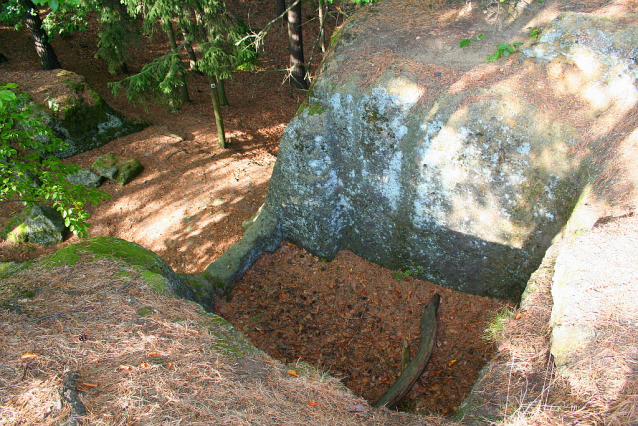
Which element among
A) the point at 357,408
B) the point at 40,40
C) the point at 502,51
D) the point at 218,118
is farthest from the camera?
the point at 40,40

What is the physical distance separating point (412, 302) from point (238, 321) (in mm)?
3078

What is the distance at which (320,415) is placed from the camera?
3572mm

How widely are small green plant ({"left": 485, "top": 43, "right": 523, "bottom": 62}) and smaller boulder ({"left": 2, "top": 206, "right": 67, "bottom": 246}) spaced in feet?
33.8

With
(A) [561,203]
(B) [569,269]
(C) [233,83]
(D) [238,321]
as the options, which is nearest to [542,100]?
(A) [561,203]

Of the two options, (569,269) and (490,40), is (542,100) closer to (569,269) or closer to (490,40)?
(490,40)

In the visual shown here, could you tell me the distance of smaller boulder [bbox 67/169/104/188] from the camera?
1076 centimetres

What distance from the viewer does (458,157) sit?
599cm

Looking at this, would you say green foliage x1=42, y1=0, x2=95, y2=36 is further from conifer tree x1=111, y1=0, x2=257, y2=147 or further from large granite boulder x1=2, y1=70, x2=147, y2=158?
conifer tree x1=111, y1=0, x2=257, y2=147

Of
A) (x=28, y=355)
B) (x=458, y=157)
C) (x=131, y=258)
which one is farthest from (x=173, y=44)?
(x=28, y=355)

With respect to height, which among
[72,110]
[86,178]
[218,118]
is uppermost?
[72,110]

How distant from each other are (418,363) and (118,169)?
31.4 feet

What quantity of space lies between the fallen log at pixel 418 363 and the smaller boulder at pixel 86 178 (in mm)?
9377

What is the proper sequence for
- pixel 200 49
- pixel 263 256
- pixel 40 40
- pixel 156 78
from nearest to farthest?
pixel 263 256 → pixel 156 78 → pixel 200 49 → pixel 40 40

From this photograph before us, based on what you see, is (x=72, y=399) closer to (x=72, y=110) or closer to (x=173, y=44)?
(x=72, y=110)
